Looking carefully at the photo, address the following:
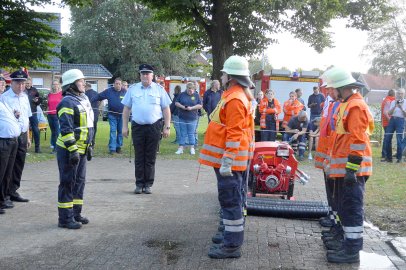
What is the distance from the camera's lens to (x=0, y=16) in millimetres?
19828

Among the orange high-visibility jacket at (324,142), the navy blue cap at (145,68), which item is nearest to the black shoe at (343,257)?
the orange high-visibility jacket at (324,142)

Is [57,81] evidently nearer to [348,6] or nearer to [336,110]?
[336,110]

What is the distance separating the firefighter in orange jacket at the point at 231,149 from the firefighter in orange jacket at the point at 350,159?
0.99 metres

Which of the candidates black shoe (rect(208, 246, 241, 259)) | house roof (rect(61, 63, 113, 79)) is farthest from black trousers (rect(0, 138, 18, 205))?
house roof (rect(61, 63, 113, 79))

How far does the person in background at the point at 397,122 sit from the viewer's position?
1764 centimetres

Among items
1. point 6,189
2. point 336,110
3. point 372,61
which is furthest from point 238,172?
point 372,61

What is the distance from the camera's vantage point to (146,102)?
10.7 meters

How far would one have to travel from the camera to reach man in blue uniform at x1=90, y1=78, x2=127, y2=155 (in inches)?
672

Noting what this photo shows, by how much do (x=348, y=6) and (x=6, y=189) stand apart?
Answer: 19.8m

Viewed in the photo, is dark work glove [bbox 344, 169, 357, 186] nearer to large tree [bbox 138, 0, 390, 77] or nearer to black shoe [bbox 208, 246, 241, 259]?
black shoe [bbox 208, 246, 241, 259]

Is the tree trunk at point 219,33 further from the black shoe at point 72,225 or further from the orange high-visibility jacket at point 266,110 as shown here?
the black shoe at point 72,225

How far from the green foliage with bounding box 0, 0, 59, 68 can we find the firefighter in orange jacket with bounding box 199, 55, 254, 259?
1474 centimetres

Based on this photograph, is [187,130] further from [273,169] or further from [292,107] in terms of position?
[273,169]

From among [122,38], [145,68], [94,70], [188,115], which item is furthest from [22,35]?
[122,38]
